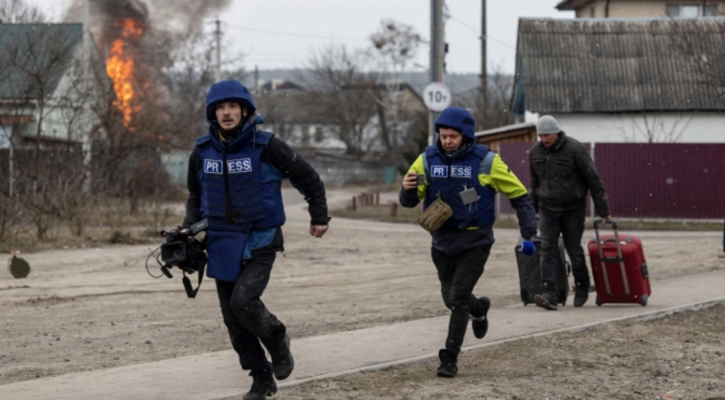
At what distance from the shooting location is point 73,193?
2245 centimetres

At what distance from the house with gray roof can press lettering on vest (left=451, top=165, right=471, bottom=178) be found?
1112 inches

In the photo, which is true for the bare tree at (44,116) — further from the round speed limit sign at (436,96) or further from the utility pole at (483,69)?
the utility pole at (483,69)

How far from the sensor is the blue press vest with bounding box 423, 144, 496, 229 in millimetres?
7664

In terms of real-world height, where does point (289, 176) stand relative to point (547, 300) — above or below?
above

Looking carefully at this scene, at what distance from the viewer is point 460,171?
766 centimetres

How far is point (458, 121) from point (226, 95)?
178 cm

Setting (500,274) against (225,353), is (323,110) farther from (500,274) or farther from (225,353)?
(225,353)

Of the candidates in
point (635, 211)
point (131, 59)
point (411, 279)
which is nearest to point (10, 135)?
point (131, 59)

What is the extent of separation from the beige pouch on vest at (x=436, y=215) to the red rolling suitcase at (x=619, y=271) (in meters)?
3.77

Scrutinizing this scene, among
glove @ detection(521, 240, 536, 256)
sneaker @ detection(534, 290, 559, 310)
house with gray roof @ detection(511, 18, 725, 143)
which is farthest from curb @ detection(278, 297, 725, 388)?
house with gray roof @ detection(511, 18, 725, 143)

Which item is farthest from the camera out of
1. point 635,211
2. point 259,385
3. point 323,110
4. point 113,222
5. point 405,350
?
point 323,110

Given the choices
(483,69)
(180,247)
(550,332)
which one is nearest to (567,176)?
(550,332)

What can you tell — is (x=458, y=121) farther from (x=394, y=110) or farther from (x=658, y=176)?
(x=394, y=110)

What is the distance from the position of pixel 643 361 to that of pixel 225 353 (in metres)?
2.97
